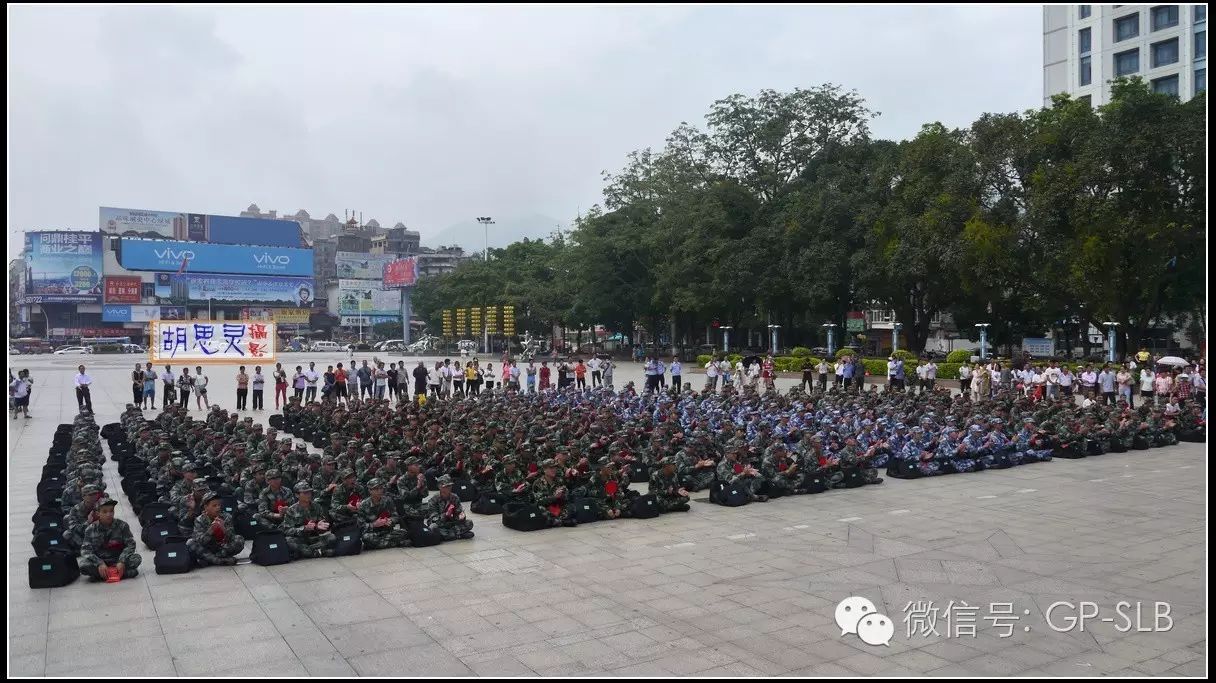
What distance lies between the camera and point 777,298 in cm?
4653

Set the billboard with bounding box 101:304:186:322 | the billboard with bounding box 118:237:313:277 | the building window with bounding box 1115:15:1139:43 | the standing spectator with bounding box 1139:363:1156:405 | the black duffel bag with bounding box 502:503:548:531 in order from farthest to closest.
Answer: the billboard with bounding box 101:304:186:322
the billboard with bounding box 118:237:313:277
the building window with bounding box 1115:15:1139:43
the standing spectator with bounding box 1139:363:1156:405
the black duffel bag with bounding box 502:503:548:531

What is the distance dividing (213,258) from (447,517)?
8661cm

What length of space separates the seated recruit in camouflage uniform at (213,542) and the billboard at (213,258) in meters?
84.9

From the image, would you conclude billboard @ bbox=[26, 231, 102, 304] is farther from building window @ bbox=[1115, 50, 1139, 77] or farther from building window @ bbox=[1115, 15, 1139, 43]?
building window @ bbox=[1115, 15, 1139, 43]

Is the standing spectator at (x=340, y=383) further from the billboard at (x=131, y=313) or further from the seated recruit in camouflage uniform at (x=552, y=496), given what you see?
the billboard at (x=131, y=313)

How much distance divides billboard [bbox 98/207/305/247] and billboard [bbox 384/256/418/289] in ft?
33.8

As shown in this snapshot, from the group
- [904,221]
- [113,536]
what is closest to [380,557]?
[113,536]

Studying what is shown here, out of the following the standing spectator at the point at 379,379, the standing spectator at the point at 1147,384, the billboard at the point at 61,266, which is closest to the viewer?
the standing spectator at the point at 1147,384

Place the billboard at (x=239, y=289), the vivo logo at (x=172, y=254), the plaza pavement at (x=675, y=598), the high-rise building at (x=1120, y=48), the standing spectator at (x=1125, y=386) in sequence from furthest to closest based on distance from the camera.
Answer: the billboard at (x=239, y=289) → the vivo logo at (x=172, y=254) → the high-rise building at (x=1120, y=48) → the standing spectator at (x=1125, y=386) → the plaza pavement at (x=675, y=598)

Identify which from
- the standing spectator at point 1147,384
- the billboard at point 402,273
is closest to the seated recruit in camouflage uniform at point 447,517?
the standing spectator at point 1147,384

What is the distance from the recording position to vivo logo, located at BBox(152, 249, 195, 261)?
86.8 meters

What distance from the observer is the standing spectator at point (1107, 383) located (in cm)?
2553

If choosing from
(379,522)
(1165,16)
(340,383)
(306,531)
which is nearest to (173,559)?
(306,531)

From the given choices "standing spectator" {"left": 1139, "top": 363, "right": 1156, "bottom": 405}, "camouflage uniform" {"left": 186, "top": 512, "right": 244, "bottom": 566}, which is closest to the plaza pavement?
"camouflage uniform" {"left": 186, "top": 512, "right": 244, "bottom": 566}
